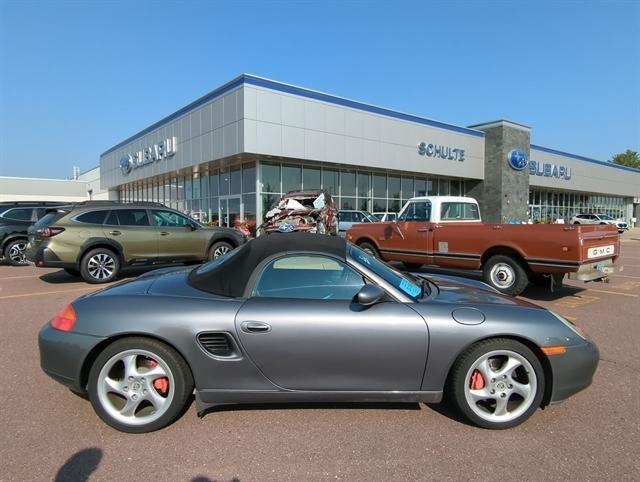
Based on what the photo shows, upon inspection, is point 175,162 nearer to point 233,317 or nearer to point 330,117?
point 330,117

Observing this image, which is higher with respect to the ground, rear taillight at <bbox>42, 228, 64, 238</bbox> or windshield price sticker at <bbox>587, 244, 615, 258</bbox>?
rear taillight at <bbox>42, 228, 64, 238</bbox>

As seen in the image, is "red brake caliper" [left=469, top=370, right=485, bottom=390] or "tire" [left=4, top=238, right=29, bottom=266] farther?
"tire" [left=4, top=238, right=29, bottom=266]

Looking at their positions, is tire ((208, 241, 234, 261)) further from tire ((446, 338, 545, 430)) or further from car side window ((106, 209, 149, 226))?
tire ((446, 338, 545, 430))

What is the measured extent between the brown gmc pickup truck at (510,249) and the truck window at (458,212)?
15cm

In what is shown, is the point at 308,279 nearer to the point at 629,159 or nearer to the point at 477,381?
the point at 477,381

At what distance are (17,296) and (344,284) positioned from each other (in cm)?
714

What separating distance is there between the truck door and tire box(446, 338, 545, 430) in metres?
5.86

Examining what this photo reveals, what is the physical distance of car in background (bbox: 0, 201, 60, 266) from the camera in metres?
12.3

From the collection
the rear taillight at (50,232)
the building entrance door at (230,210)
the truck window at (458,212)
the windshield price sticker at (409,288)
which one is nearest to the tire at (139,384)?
the windshield price sticker at (409,288)

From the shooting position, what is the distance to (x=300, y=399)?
300 cm

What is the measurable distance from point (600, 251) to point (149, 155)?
27468 mm

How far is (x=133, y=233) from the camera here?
9461 mm

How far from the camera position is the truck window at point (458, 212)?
10078 mm

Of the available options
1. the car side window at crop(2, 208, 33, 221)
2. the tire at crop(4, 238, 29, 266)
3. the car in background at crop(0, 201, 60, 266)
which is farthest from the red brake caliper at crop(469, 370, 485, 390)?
the car side window at crop(2, 208, 33, 221)
